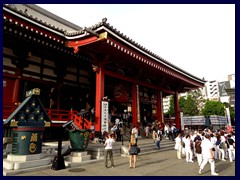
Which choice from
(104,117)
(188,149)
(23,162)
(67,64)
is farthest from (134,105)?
(23,162)

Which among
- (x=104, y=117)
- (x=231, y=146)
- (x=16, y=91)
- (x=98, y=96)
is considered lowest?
(x=231, y=146)

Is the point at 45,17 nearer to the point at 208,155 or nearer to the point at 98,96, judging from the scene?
the point at 98,96

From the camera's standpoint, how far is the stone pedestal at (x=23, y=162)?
23.0 feet

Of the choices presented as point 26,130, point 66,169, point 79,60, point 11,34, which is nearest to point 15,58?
point 11,34

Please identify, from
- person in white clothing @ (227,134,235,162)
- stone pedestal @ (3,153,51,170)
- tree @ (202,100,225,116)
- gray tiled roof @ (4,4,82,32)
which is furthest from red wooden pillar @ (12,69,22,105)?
tree @ (202,100,225,116)

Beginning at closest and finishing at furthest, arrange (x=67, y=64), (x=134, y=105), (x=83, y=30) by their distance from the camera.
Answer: (x=83, y=30), (x=67, y=64), (x=134, y=105)

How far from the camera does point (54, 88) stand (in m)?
13.9

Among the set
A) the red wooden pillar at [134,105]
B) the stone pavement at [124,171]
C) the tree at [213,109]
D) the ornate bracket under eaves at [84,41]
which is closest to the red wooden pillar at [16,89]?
the ornate bracket under eaves at [84,41]

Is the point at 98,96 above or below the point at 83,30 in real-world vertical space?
below

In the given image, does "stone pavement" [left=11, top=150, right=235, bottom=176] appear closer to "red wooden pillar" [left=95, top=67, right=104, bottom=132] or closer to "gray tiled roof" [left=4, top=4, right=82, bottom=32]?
"red wooden pillar" [left=95, top=67, right=104, bottom=132]

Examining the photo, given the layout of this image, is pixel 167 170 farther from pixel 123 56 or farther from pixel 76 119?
pixel 123 56

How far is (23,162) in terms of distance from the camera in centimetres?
718

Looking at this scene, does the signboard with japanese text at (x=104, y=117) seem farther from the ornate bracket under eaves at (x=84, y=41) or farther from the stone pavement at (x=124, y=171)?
the ornate bracket under eaves at (x=84, y=41)

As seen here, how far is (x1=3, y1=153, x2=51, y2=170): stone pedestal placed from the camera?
701 centimetres
